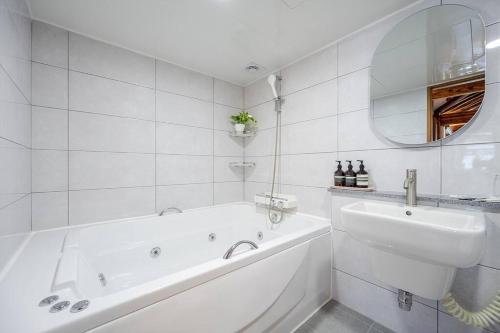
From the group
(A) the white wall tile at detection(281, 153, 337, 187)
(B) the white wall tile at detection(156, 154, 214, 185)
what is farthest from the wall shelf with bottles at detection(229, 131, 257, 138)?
(A) the white wall tile at detection(281, 153, 337, 187)

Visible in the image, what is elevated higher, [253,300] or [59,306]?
[59,306]

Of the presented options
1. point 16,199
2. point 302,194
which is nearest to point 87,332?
point 16,199

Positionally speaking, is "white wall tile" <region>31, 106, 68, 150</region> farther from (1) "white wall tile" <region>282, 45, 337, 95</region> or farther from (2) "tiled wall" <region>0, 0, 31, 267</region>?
(1) "white wall tile" <region>282, 45, 337, 95</region>

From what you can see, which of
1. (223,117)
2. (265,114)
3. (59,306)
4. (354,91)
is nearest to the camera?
(59,306)

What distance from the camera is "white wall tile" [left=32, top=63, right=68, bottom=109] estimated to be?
1387 millimetres

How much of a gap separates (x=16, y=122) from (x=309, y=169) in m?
1.93

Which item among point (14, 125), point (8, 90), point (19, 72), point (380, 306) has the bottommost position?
point (380, 306)

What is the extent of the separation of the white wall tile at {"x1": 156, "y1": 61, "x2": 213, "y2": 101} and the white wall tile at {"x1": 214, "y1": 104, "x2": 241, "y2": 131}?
154 millimetres

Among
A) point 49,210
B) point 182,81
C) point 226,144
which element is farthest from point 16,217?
point 226,144

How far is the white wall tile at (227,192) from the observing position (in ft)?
7.57

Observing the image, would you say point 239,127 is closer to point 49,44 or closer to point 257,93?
point 257,93

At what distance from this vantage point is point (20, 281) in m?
0.81

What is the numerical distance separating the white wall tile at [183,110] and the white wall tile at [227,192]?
0.70 m

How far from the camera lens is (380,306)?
4.53 ft
